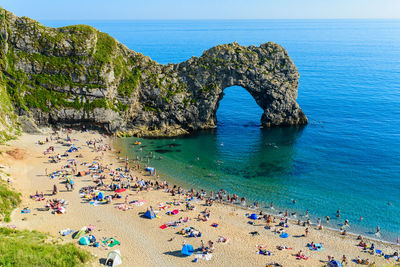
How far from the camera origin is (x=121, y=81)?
7006 centimetres

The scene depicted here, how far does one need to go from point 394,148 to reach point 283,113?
25.1m

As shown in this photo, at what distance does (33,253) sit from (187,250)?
15.1m

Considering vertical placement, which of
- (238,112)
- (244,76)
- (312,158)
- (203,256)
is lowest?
(203,256)

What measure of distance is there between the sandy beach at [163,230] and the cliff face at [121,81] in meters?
19.0

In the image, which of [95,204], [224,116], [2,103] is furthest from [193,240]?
[224,116]

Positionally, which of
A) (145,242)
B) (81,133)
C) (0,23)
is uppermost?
(0,23)

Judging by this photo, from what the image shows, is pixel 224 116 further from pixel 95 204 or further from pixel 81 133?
pixel 95 204

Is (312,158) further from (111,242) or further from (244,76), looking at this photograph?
(111,242)

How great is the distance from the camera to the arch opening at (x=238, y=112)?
81938 mm

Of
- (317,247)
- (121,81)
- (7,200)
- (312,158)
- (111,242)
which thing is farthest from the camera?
(121,81)

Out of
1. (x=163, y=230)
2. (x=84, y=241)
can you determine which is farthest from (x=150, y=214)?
(x=84, y=241)

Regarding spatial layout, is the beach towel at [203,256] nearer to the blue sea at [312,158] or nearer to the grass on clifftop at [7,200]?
the blue sea at [312,158]

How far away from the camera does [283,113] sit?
76625mm

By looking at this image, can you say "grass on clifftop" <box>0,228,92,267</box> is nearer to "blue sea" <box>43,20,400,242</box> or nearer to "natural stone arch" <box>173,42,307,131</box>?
"blue sea" <box>43,20,400,242</box>
